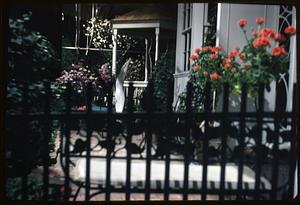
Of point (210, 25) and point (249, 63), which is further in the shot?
point (210, 25)

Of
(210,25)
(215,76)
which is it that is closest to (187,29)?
(210,25)

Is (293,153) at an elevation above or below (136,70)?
below

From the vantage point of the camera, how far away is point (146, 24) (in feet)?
3.99

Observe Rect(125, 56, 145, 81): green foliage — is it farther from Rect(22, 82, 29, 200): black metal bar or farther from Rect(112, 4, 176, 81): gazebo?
Rect(22, 82, 29, 200): black metal bar

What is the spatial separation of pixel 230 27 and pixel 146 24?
0.35m

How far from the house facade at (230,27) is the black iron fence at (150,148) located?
0.18ft

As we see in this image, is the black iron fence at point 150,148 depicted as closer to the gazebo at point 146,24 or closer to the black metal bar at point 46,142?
the black metal bar at point 46,142

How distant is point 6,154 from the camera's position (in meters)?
1.23

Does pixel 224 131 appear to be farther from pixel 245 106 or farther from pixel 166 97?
pixel 166 97

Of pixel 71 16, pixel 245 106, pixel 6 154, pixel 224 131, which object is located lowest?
pixel 6 154

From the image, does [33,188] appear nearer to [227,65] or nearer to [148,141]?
[148,141]

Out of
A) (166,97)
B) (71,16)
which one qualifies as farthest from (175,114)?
(71,16)

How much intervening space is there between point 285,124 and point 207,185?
42cm

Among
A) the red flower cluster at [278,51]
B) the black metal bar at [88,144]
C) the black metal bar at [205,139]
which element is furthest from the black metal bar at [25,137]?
the red flower cluster at [278,51]
